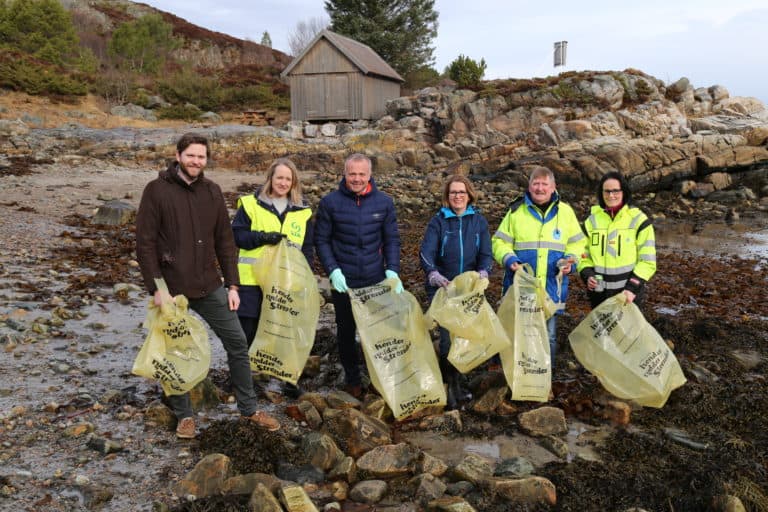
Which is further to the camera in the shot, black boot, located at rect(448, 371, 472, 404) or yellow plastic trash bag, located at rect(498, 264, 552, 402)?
black boot, located at rect(448, 371, 472, 404)

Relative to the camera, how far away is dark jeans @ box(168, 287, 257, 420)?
3.63 meters

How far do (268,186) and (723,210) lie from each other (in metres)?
17.3

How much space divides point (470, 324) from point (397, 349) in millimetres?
528

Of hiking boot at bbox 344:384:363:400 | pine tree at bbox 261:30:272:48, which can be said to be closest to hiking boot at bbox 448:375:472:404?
hiking boot at bbox 344:384:363:400

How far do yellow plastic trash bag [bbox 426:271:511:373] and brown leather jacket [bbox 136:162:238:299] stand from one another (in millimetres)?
1502

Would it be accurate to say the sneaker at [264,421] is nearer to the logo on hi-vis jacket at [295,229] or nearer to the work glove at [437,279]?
the logo on hi-vis jacket at [295,229]

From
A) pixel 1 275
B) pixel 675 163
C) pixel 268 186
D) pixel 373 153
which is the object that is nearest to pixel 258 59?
pixel 373 153

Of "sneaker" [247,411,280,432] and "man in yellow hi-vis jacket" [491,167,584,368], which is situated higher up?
"man in yellow hi-vis jacket" [491,167,584,368]

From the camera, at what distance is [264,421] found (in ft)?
12.2

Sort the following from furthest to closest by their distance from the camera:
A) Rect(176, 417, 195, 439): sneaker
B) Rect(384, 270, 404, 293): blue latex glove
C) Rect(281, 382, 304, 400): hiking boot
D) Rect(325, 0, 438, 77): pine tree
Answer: Rect(325, 0, 438, 77): pine tree → Rect(281, 382, 304, 400): hiking boot → Rect(384, 270, 404, 293): blue latex glove → Rect(176, 417, 195, 439): sneaker

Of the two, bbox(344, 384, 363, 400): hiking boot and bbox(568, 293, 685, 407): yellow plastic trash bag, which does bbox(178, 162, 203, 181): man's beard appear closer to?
bbox(344, 384, 363, 400): hiking boot

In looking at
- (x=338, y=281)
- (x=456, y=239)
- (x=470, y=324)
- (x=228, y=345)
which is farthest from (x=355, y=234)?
(x=228, y=345)

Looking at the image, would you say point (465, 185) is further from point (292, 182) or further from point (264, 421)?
point (264, 421)

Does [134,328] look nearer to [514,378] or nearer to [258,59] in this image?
[514,378]
